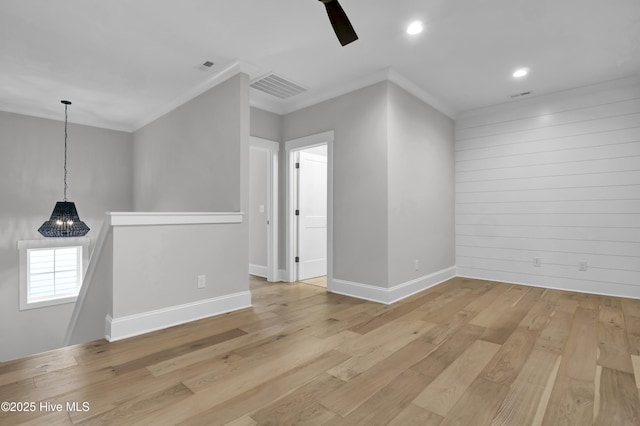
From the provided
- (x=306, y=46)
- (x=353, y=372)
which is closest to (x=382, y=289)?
(x=353, y=372)

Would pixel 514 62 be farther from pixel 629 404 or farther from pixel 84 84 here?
pixel 84 84

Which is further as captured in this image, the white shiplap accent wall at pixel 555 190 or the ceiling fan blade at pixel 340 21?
the white shiplap accent wall at pixel 555 190

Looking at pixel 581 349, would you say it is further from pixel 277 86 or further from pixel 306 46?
pixel 277 86

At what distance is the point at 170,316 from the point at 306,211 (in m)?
2.57

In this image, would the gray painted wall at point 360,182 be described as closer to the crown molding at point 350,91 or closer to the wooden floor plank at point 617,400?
the crown molding at point 350,91

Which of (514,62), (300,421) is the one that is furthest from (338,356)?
(514,62)

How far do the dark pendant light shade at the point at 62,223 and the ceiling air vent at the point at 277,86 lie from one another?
319 cm

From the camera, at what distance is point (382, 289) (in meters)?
3.63

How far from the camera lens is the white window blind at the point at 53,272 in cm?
511

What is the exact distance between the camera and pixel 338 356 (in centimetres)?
226

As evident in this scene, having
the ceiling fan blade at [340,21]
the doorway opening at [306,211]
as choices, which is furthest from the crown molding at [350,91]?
the ceiling fan blade at [340,21]

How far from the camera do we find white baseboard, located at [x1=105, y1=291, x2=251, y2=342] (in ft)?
8.50

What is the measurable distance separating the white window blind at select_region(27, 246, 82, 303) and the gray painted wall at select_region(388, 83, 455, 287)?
214 inches

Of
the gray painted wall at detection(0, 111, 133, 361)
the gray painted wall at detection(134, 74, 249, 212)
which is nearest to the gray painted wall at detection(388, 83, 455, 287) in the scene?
the gray painted wall at detection(134, 74, 249, 212)
